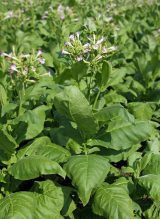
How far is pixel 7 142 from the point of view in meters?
1.97

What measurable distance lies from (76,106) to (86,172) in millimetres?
517

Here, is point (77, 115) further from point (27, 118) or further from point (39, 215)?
point (39, 215)

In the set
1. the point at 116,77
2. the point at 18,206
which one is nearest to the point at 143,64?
the point at 116,77

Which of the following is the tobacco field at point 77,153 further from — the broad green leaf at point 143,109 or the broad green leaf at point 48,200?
the broad green leaf at point 143,109

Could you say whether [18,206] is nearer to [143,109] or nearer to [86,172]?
[86,172]

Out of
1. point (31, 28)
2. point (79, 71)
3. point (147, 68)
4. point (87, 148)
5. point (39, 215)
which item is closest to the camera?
point (39, 215)

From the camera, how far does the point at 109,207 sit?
1.81m

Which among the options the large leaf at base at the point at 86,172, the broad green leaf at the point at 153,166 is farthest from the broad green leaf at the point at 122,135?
the large leaf at base at the point at 86,172

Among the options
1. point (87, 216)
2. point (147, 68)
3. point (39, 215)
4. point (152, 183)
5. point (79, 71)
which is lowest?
point (87, 216)

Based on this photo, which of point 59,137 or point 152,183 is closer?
point 152,183

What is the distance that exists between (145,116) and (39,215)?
1.86 metres

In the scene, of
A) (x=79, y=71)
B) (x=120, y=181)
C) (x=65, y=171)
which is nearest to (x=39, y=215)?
(x=65, y=171)

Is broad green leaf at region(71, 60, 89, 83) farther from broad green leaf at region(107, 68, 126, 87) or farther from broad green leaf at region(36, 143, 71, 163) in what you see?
broad green leaf at region(36, 143, 71, 163)

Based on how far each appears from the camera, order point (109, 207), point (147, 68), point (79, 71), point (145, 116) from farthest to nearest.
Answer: point (147, 68), point (145, 116), point (79, 71), point (109, 207)
